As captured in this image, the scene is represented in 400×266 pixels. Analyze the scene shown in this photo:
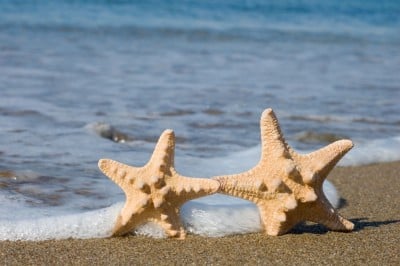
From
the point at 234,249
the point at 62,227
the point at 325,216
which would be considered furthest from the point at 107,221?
the point at 325,216

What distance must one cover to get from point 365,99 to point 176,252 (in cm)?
537

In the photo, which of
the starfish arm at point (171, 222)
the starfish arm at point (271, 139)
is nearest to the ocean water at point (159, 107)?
the starfish arm at point (171, 222)

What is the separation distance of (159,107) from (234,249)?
3.79 metres

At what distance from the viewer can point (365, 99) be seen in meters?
8.28

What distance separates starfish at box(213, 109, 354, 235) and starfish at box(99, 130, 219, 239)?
150 millimetres

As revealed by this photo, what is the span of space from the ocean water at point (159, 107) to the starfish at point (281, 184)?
28 centimetres

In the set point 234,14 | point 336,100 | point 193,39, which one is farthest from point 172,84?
point 234,14

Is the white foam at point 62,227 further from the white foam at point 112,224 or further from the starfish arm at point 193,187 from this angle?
the starfish arm at point 193,187

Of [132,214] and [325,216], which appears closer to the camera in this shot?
[132,214]

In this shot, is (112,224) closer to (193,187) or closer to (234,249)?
(193,187)

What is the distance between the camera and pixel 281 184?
3.42 m

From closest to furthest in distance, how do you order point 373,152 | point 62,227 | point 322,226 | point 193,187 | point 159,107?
point 193,187
point 62,227
point 322,226
point 373,152
point 159,107

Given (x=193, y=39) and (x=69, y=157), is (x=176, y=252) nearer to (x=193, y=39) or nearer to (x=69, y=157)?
(x=69, y=157)

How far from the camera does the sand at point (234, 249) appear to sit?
3213 millimetres
